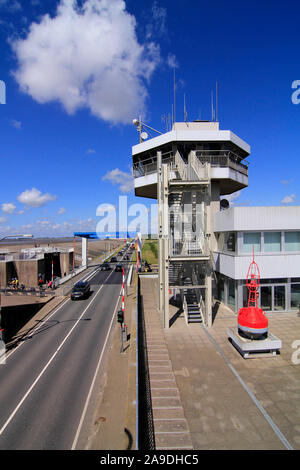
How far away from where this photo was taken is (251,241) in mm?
17391

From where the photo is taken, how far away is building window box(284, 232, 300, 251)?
693 inches

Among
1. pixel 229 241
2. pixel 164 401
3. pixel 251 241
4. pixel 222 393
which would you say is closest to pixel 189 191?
pixel 229 241

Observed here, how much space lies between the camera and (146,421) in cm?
796

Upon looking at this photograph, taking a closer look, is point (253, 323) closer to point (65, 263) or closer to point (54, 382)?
point (54, 382)

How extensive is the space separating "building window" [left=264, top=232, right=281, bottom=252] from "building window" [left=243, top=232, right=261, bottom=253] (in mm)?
555

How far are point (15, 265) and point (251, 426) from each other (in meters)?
40.7

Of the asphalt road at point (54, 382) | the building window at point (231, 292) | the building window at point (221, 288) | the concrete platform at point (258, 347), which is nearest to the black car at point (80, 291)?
the asphalt road at point (54, 382)

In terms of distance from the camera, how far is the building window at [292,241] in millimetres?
17609

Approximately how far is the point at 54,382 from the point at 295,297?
55.3 feet

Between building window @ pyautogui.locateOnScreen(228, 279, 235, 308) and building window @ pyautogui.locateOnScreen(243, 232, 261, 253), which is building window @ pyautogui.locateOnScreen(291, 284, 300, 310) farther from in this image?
building window @ pyautogui.locateOnScreen(228, 279, 235, 308)
